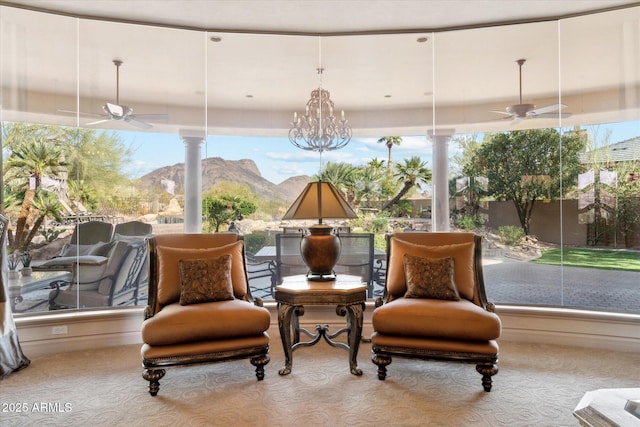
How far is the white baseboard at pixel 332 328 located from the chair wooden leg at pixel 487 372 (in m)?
1.22

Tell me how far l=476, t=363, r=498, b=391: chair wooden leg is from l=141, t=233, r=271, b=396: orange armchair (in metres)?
1.49

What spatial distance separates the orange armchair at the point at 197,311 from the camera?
8.11 ft

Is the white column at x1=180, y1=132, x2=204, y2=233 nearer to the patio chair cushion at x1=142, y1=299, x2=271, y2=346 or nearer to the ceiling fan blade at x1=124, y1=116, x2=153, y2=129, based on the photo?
the ceiling fan blade at x1=124, y1=116, x2=153, y2=129

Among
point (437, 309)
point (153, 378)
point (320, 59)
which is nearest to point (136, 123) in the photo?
point (320, 59)

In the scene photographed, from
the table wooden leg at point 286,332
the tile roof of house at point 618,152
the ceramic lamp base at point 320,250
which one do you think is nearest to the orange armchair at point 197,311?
the table wooden leg at point 286,332

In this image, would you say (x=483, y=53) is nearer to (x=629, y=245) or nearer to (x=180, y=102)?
(x=629, y=245)

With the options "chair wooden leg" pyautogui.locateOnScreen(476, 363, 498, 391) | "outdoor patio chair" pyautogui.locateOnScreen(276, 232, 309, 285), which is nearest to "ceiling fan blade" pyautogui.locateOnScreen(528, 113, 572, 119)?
"chair wooden leg" pyautogui.locateOnScreen(476, 363, 498, 391)

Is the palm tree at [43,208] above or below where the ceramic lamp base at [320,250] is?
above

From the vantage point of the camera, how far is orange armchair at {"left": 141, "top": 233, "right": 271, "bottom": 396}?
8.11 ft

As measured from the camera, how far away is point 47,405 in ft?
7.70

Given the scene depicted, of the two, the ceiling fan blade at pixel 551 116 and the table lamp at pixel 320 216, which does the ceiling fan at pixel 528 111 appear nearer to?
the ceiling fan blade at pixel 551 116

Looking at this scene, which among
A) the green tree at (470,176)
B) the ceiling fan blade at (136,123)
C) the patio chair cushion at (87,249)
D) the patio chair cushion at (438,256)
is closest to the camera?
the patio chair cushion at (438,256)

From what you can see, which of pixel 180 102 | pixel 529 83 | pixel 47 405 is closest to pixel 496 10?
pixel 529 83

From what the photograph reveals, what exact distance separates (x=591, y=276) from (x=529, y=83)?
2071mm
